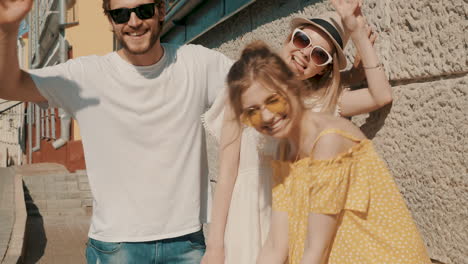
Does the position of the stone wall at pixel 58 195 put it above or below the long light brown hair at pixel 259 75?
below

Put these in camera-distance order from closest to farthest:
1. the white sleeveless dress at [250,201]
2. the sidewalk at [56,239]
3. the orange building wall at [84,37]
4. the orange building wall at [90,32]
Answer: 1. the white sleeveless dress at [250,201]
2. the sidewalk at [56,239]
3. the orange building wall at [84,37]
4. the orange building wall at [90,32]

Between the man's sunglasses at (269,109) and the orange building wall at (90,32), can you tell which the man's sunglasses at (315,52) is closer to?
the man's sunglasses at (269,109)

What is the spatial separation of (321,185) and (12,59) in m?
1.21

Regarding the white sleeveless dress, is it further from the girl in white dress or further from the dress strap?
the dress strap

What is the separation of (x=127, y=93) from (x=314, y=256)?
109cm

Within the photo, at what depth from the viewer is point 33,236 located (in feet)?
31.9

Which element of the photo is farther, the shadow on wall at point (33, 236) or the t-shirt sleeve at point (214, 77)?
the shadow on wall at point (33, 236)

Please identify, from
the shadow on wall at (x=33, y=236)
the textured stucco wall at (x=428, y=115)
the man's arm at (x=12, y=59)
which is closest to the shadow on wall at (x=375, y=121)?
the textured stucco wall at (x=428, y=115)

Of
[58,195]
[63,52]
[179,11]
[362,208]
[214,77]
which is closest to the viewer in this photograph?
[362,208]

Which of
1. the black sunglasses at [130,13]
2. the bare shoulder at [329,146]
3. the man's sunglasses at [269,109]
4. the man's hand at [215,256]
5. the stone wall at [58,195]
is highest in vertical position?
the black sunglasses at [130,13]

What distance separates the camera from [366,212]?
1.92 meters

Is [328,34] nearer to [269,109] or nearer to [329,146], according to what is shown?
[269,109]

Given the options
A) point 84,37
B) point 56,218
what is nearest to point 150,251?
point 56,218

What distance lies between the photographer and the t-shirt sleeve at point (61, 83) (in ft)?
7.80
